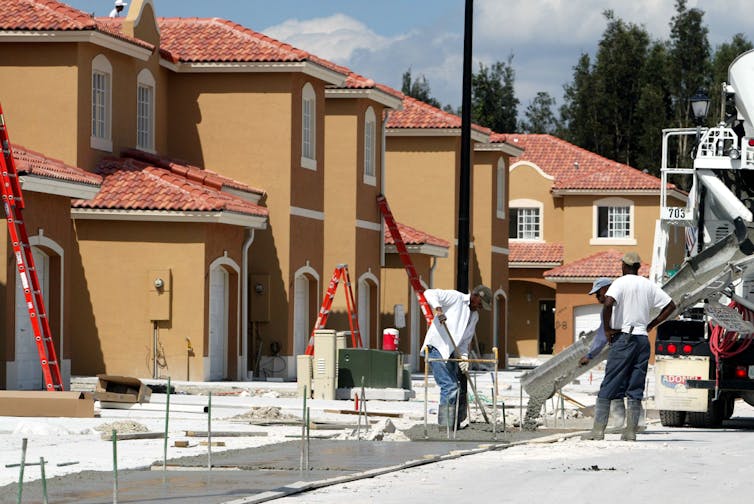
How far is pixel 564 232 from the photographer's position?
6188cm

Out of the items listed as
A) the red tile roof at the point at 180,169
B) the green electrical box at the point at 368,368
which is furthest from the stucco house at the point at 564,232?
the green electrical box at the point at 368,368

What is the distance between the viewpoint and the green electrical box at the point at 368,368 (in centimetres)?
2862

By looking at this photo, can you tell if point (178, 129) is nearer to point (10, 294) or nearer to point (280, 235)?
point (280, 235)

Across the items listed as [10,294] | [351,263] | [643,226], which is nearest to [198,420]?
[10,294]

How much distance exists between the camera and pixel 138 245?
31.9 meters

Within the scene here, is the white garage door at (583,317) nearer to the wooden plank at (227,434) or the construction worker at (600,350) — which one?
the construction worker at (600,350)

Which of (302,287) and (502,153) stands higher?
(502,153)

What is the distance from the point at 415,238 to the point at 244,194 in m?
9.50

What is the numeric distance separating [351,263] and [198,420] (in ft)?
59.5

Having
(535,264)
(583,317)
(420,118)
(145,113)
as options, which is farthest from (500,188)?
(145,113)

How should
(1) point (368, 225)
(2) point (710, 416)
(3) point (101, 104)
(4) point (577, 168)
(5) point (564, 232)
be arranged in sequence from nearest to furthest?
(2) point (710, 416) → (3) point (101, 104) → (1) point (368, 225) → (5) point (564, 232) → (4) point (577, 168)

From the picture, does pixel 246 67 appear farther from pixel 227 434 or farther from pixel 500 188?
pixel 500 188

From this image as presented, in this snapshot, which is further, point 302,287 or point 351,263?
point 351,263

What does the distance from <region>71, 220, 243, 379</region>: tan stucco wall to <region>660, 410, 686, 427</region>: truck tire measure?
38.0 feet
